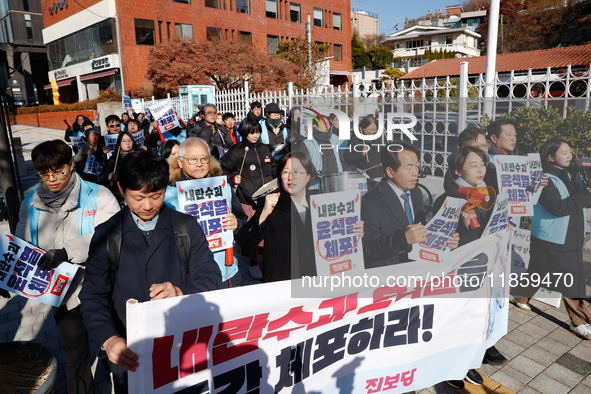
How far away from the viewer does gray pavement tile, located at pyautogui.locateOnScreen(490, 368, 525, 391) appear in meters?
3.08

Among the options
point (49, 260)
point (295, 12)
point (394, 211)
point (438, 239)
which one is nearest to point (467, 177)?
point (438, 239)

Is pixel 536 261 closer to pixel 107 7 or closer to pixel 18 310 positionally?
pixel 18 310

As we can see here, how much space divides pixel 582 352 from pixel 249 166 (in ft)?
13.7

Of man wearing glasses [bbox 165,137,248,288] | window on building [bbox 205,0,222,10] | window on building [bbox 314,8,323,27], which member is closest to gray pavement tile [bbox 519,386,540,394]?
man wearing glasses [bbox 165,137,248,288]

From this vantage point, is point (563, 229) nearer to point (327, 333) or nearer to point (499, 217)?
point (499, 217)

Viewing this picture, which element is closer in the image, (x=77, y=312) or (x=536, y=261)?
(x=77, y=312)

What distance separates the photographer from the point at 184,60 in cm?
2623

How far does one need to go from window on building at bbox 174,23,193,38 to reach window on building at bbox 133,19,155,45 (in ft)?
6.60

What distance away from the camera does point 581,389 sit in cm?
301

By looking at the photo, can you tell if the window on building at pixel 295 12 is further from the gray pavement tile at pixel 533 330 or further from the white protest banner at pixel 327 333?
the white protest banner at pixel 327 333

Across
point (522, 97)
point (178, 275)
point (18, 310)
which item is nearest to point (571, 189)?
point (522, 97)

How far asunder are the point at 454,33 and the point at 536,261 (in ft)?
238

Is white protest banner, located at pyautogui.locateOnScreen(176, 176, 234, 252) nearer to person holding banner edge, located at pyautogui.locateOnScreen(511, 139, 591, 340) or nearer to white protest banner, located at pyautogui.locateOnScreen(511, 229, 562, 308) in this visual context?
white protest banner, located at pyautogui.locateOnScreen(511, 229, 562, 308)

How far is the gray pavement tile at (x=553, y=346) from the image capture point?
3.49 meters
